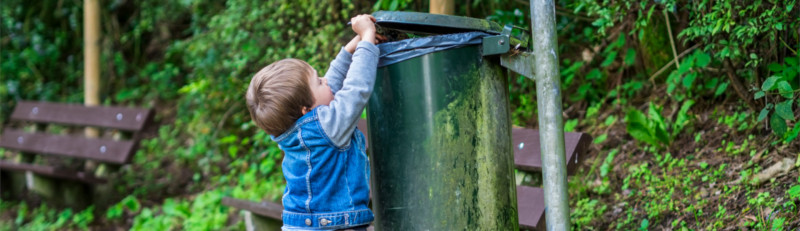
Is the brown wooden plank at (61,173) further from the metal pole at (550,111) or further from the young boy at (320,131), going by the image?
the metal pole at (550,111)

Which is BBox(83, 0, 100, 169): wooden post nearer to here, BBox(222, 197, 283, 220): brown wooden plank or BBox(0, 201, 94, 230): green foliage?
BBox(0, 201, 94, 230): green foliage

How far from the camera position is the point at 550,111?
7.75 ft

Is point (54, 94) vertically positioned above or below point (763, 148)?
above

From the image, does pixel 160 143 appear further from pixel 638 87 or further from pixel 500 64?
pixel 500 64

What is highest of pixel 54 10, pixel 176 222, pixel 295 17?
pixel 54 10

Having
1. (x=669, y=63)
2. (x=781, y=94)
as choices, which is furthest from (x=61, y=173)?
(x=781, y=94)

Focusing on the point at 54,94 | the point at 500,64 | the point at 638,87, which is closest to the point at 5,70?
the point at 54,94

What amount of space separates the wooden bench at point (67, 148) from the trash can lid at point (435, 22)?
3878 millimetres

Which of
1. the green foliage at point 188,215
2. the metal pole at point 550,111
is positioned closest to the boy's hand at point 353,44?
the metal pole at point 550,111

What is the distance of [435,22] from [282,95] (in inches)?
21.0

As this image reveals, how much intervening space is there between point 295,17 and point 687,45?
2575 mm

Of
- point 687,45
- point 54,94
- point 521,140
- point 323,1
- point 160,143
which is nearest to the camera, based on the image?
point 521,140

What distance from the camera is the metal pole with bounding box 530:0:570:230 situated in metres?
2.33

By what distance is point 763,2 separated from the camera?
10.7 feet
